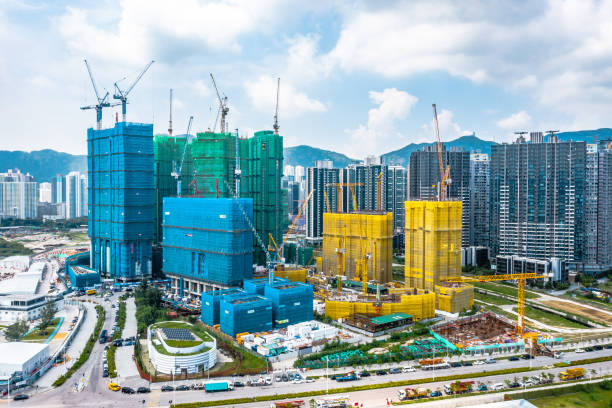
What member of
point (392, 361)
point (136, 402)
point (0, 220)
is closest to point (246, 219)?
point (392, 361)

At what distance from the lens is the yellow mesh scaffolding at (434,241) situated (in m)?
68.2

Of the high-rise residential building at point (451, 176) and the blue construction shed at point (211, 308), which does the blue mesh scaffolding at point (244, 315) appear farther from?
the high-rise residential building at point (451, 176)

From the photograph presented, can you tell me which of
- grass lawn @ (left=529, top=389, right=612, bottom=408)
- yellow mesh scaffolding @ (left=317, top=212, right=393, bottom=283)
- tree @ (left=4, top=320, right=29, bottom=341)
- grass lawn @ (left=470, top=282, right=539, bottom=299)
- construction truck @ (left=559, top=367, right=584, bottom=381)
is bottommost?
grass lawn @ (left=529, top=389, right=612, bottom=408)

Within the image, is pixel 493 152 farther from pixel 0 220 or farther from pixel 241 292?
pixel 0 220

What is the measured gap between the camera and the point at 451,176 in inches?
4267

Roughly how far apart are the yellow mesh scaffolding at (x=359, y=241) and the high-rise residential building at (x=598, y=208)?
34.5 meters

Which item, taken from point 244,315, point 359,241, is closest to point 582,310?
point 359,241

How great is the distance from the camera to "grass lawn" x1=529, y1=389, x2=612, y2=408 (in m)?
39.8

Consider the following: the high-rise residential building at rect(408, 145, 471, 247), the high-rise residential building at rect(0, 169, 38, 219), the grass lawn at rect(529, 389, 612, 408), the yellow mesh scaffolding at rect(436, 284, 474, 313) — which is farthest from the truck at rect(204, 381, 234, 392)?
the high-rise residential building at rect(0, 169, 38, 219)

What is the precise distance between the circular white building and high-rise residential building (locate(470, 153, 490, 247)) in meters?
71.0

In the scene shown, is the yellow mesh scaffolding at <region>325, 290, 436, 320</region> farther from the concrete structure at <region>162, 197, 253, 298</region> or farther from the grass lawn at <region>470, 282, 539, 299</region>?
the grass lawn at <region>470, 282, 539, 299</region>

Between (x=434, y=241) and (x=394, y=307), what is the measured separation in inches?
470

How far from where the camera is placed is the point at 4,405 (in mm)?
36906

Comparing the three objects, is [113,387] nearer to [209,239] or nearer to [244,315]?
[244,315]
